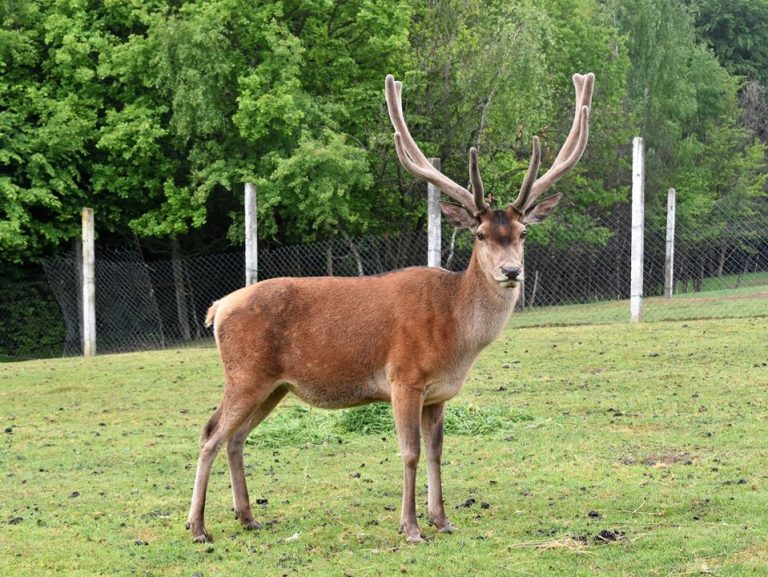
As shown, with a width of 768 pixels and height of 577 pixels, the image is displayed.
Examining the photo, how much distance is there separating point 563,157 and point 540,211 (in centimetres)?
92

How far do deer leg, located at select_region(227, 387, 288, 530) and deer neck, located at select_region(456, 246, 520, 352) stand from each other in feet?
4.78

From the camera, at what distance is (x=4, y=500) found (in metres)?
9.05

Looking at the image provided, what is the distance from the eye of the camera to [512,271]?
24.5 ft

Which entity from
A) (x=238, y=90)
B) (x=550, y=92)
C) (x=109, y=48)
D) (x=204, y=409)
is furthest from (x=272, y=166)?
(x=204, y=409)

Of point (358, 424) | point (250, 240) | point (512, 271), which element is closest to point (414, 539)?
point (512, 271)

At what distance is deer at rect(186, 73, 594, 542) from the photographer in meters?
7.76

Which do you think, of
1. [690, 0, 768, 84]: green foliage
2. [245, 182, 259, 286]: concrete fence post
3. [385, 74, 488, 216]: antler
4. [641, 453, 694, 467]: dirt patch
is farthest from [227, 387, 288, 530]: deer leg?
[690, 0, 768, 84]: green foliage

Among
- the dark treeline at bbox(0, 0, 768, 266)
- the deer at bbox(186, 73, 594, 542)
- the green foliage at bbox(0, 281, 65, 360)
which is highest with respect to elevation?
the dark treeline at bbox(0, 0, 768, 266)

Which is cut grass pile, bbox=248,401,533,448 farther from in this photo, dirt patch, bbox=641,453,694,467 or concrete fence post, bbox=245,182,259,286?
concrete fence post, bbox=245,182,259,286

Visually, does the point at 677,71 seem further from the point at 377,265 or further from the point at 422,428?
the point at 422,428

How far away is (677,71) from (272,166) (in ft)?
83.1

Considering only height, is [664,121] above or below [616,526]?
above

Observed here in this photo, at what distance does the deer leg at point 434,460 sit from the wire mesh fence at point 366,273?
12.8m

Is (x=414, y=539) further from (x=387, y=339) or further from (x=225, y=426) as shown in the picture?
(x=225, y=426)
